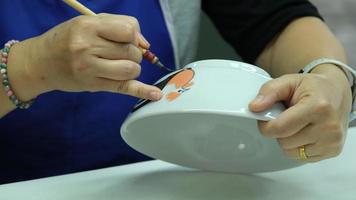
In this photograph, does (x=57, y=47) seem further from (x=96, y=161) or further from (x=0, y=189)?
(x=96, y=161)

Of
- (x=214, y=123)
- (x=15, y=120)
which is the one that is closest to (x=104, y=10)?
(x=15, y=120)

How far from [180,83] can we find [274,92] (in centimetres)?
9

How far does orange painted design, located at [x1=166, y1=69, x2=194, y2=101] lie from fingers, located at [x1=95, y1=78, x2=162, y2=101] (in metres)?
0.01

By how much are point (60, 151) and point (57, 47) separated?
27 cm

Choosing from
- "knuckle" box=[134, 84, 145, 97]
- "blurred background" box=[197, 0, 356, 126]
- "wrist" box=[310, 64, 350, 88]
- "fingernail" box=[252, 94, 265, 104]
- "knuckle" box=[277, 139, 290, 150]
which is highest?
"fingernail" box=[252, 94, 265, 104]

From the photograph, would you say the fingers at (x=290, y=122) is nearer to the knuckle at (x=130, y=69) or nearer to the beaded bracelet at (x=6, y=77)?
the knuckle at (x=130, y=69)

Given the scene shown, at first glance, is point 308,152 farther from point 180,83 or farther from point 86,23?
point 86,23

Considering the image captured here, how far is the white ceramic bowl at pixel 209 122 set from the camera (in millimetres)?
539

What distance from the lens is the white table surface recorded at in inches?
25.1

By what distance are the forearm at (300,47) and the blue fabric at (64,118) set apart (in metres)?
0.15

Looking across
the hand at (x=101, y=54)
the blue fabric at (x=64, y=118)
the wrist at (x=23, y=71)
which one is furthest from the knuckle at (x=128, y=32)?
the blue fabric at (x=64, y=118)

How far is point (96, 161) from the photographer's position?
0.85 metres

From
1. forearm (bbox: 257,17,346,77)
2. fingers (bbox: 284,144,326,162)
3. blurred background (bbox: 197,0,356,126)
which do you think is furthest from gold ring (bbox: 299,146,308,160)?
blurred background (bbox: 197,0,356,126)

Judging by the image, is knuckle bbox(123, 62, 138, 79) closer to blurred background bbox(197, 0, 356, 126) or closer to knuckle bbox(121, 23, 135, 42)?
knuckle bbox(121, 23, 135, 42)
